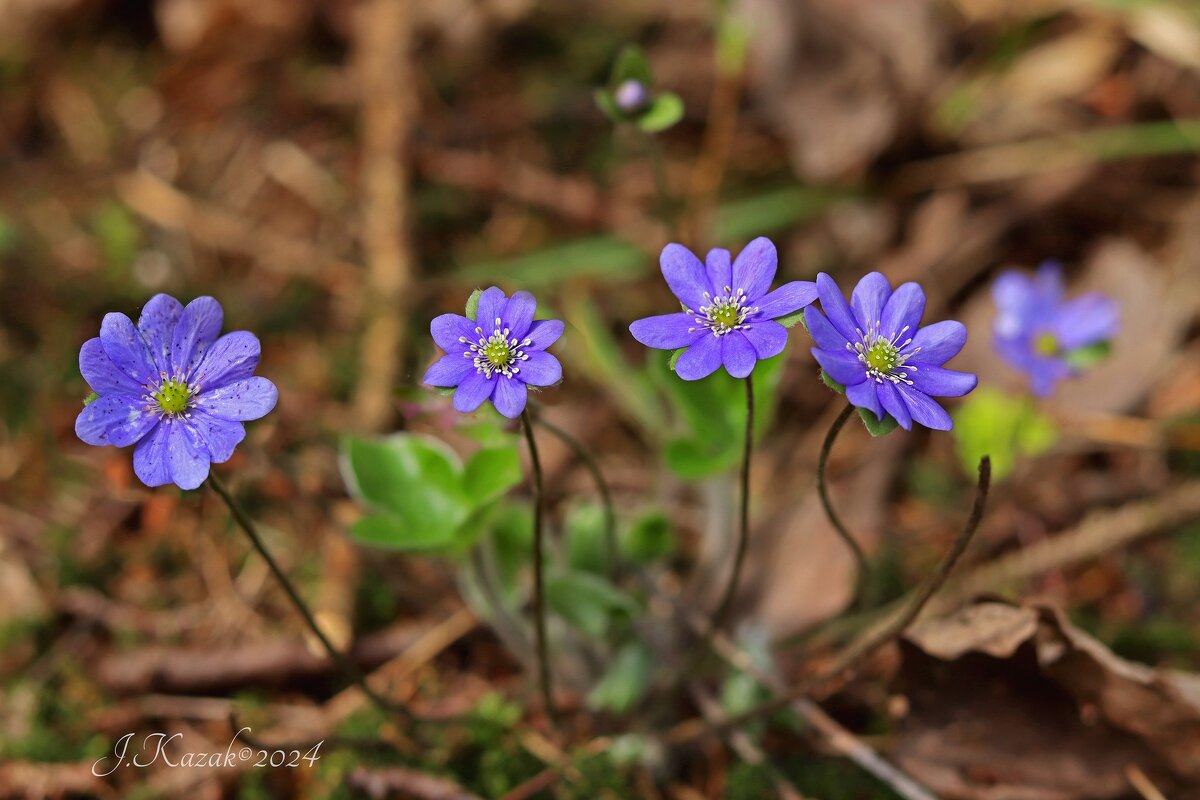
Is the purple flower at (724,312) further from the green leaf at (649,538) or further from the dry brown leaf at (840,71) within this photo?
the dry brown leaf at (840,71)

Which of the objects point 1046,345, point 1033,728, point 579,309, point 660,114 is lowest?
point 1033,728

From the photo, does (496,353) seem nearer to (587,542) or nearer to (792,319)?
(792,319)

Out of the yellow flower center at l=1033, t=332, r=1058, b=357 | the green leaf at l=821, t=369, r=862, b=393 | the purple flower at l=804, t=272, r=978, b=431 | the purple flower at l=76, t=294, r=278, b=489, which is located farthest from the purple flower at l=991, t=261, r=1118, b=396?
the purple flower at l=76, t=294, r=278, b=489

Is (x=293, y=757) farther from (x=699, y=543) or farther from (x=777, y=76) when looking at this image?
(x=777, y=76)

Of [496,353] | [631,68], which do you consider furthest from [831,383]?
[631,68]

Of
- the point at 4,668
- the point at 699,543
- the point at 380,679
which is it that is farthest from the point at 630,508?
the point at 4,668

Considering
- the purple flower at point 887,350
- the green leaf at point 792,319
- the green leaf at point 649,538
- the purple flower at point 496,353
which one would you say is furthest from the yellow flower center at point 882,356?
the green leaf at point 649,538
